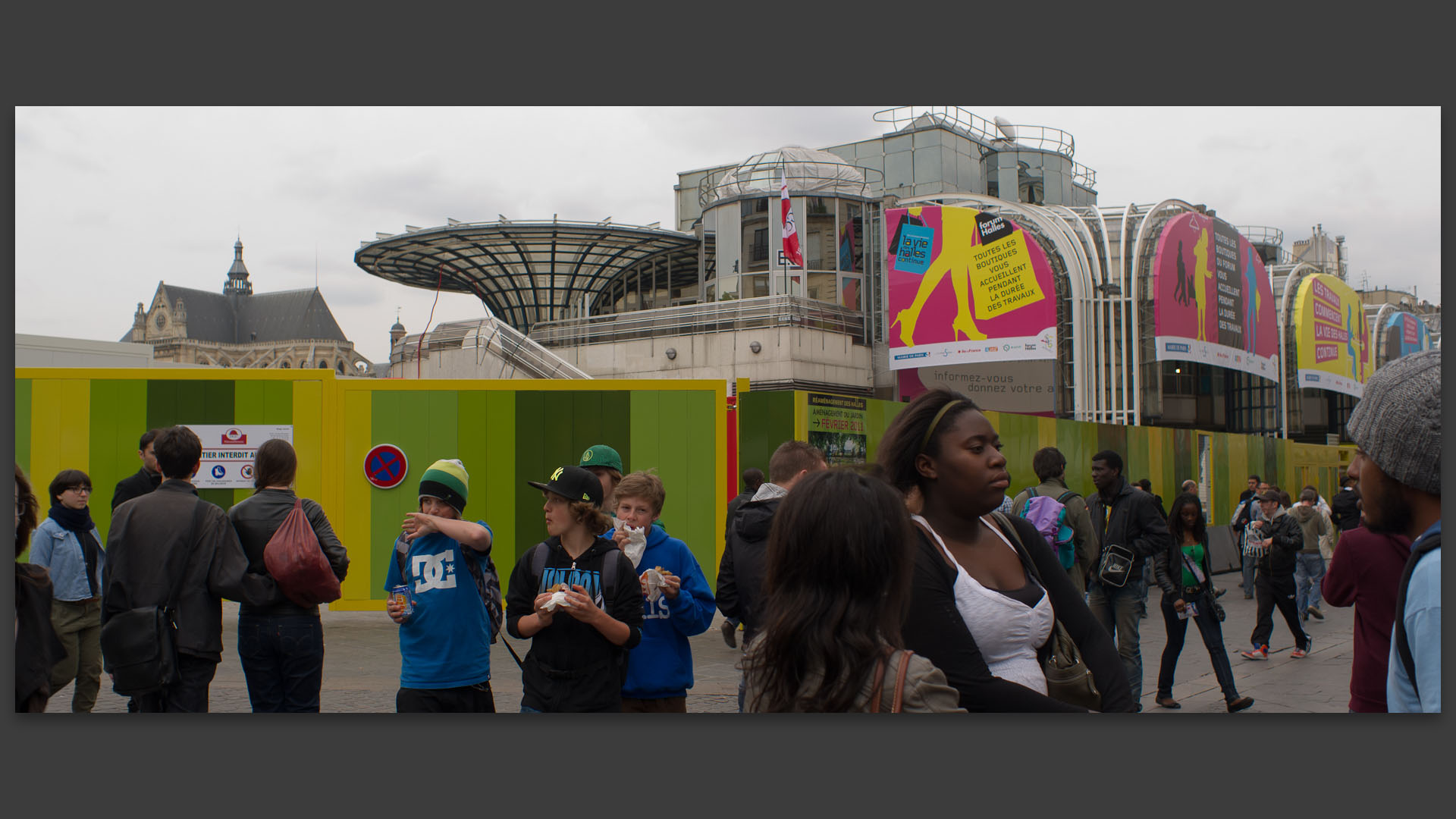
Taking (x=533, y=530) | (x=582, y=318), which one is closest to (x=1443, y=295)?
(x=533, y=530)

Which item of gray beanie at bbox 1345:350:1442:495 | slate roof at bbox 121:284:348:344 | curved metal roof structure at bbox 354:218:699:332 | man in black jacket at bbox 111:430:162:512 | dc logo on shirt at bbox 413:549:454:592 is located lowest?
dc logo on shirt at bbox 413:549:454:592

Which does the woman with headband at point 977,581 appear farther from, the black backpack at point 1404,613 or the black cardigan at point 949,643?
the black backpack at point 1404,613

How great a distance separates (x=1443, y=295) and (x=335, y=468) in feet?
29.3

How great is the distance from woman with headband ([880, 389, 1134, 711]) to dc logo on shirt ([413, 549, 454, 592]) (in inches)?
91.8

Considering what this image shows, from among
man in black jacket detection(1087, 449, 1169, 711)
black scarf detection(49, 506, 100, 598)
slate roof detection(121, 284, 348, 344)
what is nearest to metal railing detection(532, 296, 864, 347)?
man in black jacket detection(1087, 449, 1169, 711)

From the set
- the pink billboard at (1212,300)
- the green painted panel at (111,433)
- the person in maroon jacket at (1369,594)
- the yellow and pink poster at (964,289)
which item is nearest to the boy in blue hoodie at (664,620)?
the person in maroon jacket at (1369,594)

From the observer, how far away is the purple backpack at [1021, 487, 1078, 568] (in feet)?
24.5

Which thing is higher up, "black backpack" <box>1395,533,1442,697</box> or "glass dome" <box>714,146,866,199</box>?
"glass dome" <box>714,146,866,199</box>

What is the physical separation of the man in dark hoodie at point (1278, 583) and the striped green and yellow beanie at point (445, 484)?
7.81 m

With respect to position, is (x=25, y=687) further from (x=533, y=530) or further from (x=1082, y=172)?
(x=1082, y=172)

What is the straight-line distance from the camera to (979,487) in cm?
289

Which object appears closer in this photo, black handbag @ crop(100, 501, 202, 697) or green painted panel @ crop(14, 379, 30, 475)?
black handbag @ crop(100, 501, 202, 697)

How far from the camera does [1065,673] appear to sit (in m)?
2.86

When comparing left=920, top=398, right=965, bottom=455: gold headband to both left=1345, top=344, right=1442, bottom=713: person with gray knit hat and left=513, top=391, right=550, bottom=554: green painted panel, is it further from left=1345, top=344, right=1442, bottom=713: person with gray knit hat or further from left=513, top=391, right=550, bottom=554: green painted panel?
left=513, top=391, right=550, bottom=554: green painted panel
